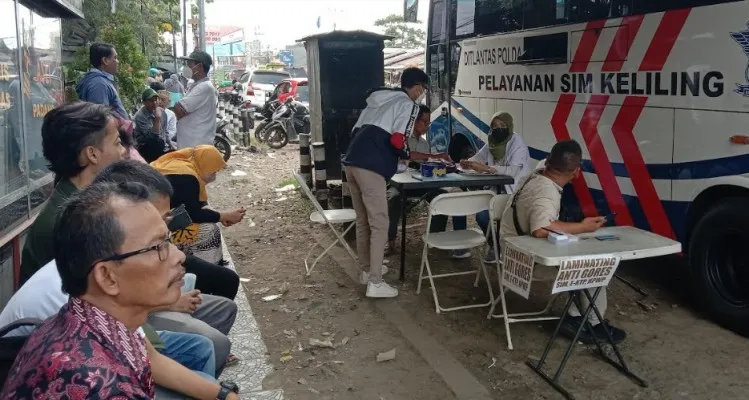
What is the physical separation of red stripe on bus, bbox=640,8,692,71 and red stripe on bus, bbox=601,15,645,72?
22cm

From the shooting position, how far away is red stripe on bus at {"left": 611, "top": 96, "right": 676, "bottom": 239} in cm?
481

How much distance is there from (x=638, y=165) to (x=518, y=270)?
194cm

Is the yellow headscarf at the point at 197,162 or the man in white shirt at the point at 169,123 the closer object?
the yellow headscarf at the point at 197,162

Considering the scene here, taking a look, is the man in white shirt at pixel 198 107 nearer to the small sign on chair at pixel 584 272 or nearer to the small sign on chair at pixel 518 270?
the small sign on chair at pixel 518 270

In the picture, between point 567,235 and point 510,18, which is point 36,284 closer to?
point 567,235

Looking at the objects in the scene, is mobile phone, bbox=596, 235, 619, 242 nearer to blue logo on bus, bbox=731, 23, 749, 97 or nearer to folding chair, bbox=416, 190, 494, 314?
folding chair, bbox=416, 190, 494, 314

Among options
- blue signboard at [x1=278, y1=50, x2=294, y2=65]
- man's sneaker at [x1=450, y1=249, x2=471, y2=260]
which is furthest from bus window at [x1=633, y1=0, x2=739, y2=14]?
blue signboard at [x1=278, y1=50, x2=294, y2=65]

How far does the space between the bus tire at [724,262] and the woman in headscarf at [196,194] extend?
3.34 meters

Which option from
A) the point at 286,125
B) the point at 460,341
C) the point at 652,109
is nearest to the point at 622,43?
the point at 652,109

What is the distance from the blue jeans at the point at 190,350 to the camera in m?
2.53

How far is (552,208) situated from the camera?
376 cm

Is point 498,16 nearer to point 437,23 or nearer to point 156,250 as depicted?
point 437,23

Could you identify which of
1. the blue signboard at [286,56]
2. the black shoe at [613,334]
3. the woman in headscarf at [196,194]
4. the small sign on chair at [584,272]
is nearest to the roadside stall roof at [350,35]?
the woman in headscarf at [196,194]

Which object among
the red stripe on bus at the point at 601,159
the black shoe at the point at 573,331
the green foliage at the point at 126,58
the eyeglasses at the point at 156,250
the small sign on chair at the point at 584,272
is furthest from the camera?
the green foliage at the point at 126,58
